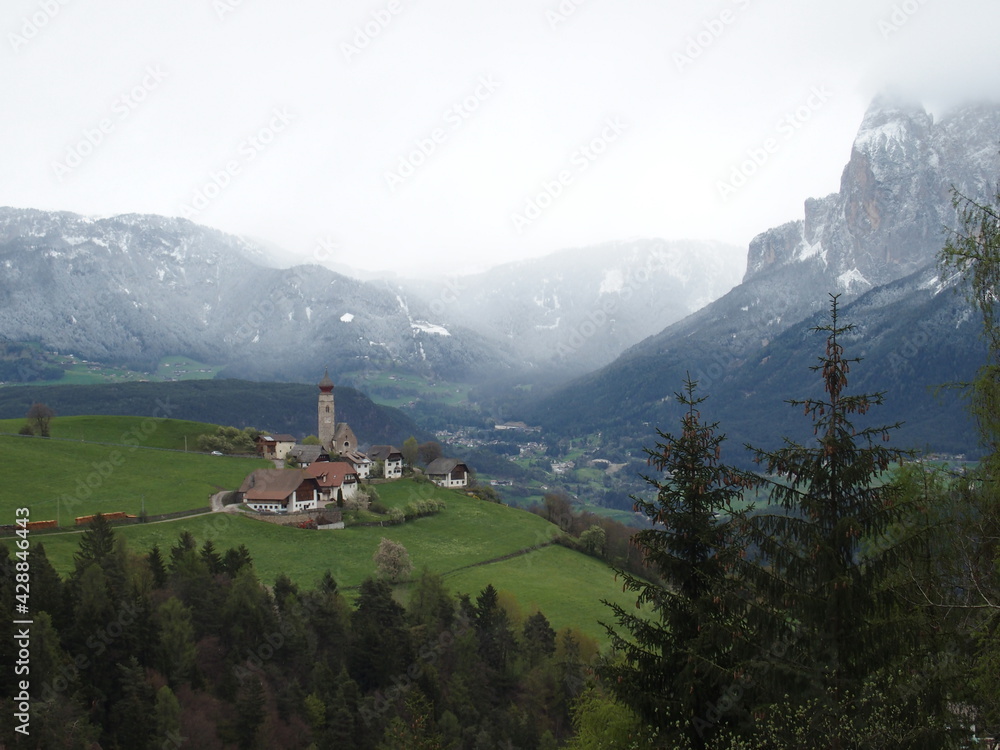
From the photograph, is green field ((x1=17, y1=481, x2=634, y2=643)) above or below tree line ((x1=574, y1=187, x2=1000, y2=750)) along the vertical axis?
below

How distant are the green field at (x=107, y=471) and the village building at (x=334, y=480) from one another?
35.2 ft

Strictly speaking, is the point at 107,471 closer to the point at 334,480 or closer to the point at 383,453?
the point at 334,480

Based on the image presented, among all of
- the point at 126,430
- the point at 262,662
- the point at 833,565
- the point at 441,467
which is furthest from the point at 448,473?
the point at 833,565

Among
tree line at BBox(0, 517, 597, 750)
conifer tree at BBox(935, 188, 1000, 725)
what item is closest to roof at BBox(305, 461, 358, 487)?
tree line at BBox(0, 517, 597, 750)

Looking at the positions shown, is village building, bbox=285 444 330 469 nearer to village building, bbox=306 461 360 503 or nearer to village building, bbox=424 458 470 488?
village building, bbox=306 461 360 503

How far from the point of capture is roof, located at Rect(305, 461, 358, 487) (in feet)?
338

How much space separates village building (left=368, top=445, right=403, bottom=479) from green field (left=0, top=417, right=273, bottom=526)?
17866 mm

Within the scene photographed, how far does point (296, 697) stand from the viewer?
171 feet

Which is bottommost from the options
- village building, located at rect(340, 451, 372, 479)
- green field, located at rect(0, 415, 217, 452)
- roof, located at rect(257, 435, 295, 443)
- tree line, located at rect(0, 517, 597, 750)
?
tree line, located at rect(0, 517, 597, 750)

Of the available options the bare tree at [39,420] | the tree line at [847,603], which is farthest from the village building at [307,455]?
the tree line at [847,603]

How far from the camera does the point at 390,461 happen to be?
12244 cm

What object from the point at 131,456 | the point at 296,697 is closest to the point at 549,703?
the point at 296,697

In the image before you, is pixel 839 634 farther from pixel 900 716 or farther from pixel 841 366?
pixel 841 366

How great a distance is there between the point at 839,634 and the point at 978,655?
8.47 ft
